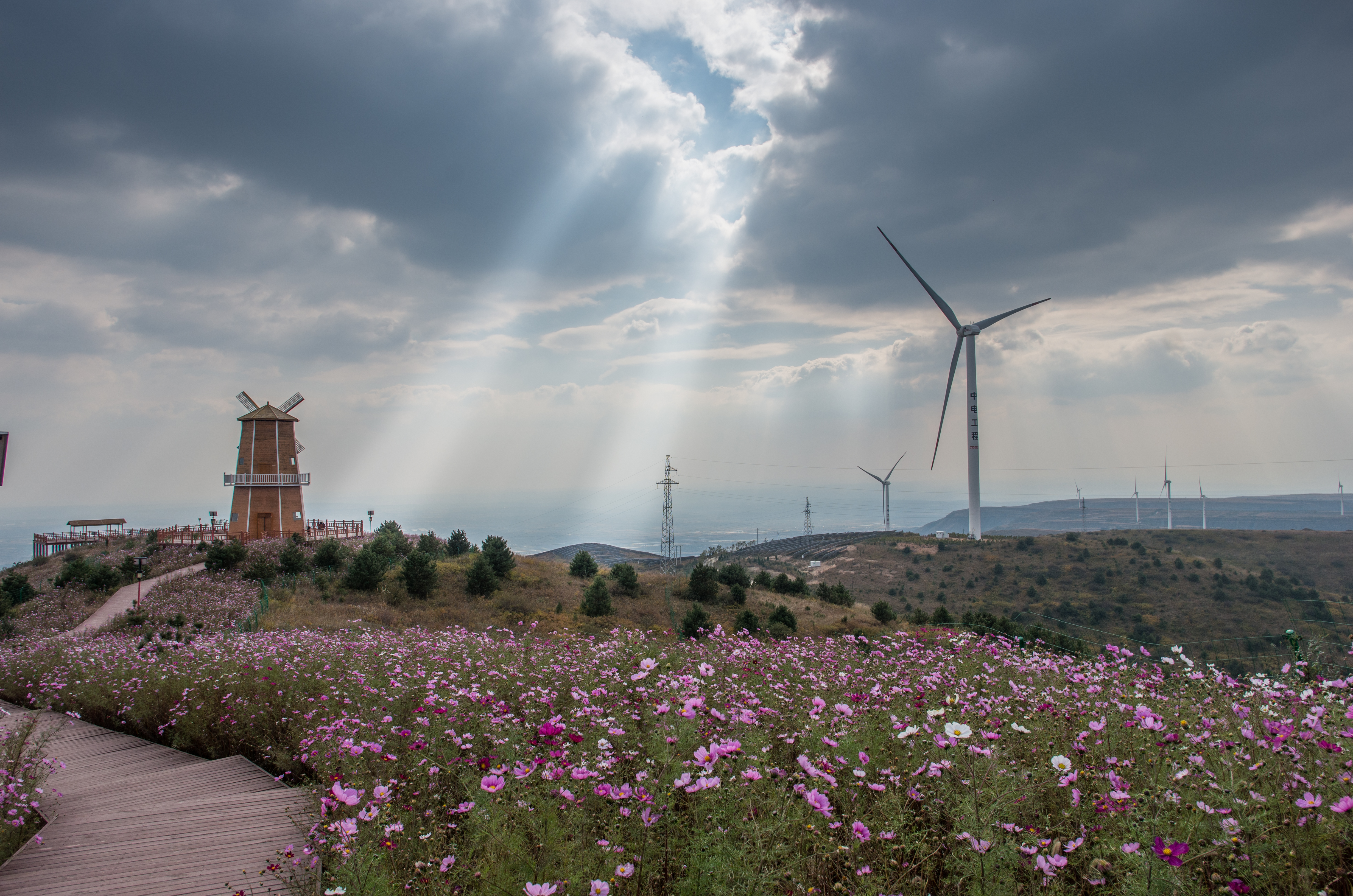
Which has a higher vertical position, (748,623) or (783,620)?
(748,623)

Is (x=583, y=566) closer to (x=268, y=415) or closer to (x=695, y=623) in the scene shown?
(x=695, y=623)

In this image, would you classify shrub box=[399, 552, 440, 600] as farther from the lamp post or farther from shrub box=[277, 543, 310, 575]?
the lamp post

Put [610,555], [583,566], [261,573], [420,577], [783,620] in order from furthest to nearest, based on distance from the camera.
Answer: [610,555] < [583,566] < [261,573] < [420,577] < [783,620]

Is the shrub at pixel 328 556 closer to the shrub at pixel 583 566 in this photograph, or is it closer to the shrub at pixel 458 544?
the shrub at pixel 458 544

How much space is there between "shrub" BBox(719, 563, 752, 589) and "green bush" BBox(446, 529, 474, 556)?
49.2 feet

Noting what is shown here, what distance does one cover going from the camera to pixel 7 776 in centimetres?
534

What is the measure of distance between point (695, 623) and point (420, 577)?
1073 cm

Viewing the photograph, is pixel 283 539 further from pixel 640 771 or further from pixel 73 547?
pixel 640 771

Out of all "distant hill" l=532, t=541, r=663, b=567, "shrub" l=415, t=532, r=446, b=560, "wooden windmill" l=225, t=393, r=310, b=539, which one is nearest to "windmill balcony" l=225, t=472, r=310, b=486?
"wooden windmill" l=225, t=393, r=310, b=539

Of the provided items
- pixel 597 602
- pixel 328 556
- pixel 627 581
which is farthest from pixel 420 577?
pixel 627 581

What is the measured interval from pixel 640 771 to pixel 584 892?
78cm

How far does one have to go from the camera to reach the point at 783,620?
23.4 meters

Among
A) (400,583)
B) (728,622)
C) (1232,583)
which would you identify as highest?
(400,583)

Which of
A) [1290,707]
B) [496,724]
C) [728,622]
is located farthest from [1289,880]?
[728,622]
